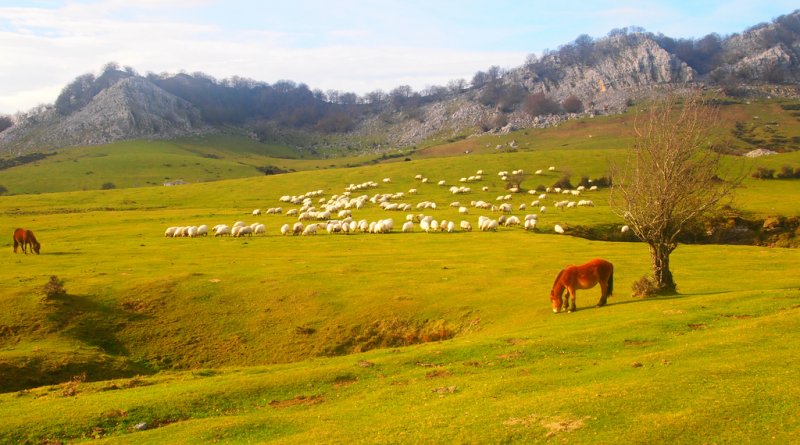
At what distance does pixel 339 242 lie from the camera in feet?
180

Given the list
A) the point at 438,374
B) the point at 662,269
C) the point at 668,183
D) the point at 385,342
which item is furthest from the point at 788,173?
the point at 438,374

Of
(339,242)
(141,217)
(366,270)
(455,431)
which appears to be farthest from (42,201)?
(455,431)

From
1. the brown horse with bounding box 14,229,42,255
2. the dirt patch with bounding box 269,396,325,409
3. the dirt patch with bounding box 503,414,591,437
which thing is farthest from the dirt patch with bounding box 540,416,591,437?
the brown horse with bounding box 14,229,42,255

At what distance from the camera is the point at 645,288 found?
29.1 m

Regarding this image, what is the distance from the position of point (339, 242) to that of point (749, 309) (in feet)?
123

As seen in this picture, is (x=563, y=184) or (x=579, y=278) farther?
(x=563, y=184)

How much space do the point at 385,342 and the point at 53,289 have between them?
1945 cm

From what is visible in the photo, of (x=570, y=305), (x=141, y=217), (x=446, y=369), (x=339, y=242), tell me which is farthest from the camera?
(x=141, y=217)

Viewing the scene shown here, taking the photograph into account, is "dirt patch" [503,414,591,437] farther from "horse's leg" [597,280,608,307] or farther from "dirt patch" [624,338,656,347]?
"horse's leg" [597,280,608,307]

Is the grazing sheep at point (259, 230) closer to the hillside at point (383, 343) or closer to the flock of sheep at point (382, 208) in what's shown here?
the flock of sheep at point (382, 208)

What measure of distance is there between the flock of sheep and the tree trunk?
32448 millimetres

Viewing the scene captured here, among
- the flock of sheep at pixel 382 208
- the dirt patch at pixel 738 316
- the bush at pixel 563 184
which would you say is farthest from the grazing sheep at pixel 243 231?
the bush at pixel 563 184

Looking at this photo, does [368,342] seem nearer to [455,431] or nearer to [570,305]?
[570,305]

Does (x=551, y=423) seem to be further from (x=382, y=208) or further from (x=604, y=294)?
(x=382, y=208)
